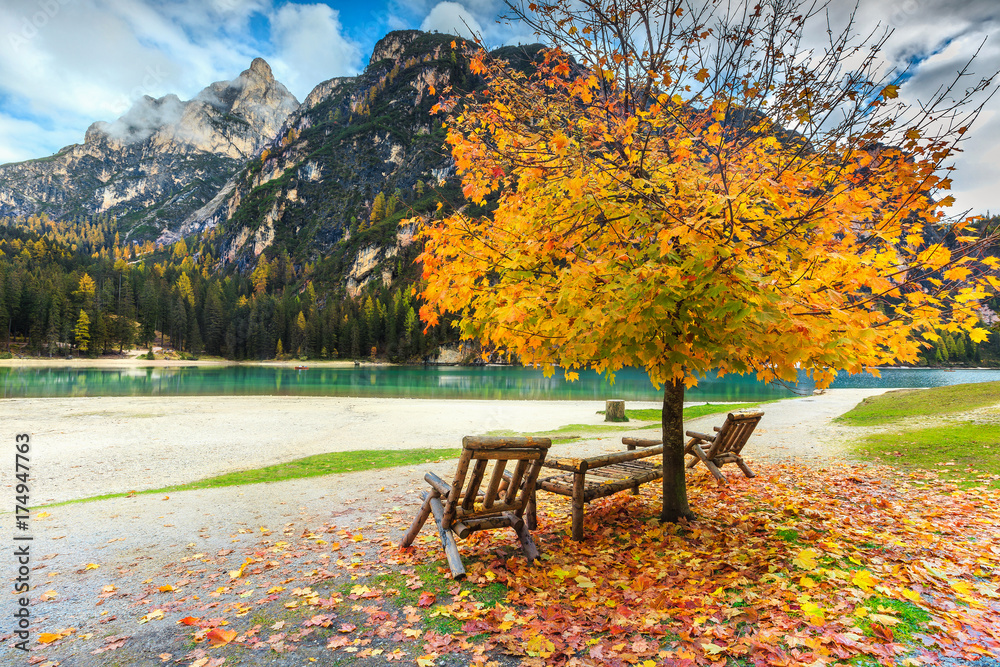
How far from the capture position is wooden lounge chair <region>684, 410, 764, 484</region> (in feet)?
28.4

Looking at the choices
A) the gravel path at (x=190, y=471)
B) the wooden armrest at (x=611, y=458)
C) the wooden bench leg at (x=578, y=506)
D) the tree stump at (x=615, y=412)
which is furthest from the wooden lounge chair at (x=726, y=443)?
the tree stump at (x=615, y=412)

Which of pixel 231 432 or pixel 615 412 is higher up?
pixel 615 412

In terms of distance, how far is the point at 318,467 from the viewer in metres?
12.2

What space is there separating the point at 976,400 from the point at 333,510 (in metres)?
24.3

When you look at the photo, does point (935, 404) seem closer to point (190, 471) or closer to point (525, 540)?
point (525, 540)

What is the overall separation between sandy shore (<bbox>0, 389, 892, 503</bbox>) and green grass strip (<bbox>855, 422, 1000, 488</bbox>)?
1.16 m

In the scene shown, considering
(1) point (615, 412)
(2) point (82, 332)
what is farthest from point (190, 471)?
(2) point (82, 332)

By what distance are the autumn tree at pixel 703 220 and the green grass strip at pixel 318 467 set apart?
24.7 ft

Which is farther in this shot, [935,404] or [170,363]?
[170,363]

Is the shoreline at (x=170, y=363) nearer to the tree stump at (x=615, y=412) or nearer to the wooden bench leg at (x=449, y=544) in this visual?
the tree stump at (x=615, y=412)

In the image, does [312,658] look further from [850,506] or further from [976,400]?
[976,400]

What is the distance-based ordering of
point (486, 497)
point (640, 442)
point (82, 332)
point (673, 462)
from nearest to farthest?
point (486, 497)
point (673, 462)
point (640, 442)
point (82, 332)

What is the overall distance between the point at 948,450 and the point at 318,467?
15.2m

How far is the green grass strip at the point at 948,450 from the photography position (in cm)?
880
